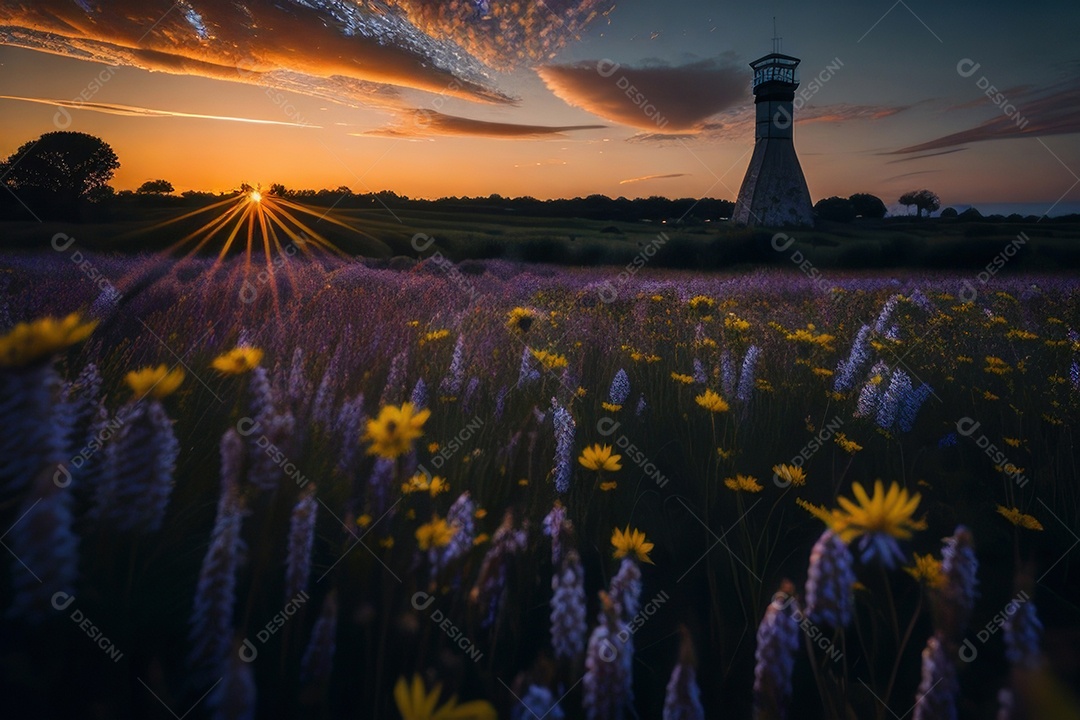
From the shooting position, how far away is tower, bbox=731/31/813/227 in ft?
128

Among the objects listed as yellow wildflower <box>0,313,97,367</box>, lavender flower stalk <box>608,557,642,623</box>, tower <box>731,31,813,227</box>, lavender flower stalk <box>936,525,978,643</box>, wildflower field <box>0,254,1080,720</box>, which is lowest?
wildflower field <box>0,254,1080,720</box>

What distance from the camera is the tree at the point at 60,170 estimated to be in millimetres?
15281

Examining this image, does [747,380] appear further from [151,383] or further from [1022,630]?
[151,383]

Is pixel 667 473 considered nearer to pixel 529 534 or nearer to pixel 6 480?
pixel 529 534

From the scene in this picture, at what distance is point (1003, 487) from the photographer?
2945mm

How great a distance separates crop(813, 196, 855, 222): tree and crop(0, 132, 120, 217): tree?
55685mm

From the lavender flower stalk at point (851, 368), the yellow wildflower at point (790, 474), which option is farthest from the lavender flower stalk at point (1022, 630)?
the lavender flower stalk at point (851, 368)

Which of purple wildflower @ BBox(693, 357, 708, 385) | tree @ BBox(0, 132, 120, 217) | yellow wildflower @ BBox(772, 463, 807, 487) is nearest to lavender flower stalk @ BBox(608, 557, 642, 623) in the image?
yellow wildflower @ BBox(772, 463, 807, 487)

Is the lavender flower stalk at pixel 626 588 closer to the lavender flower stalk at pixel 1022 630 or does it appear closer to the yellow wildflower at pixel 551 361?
the lavender flower stalk at pixel 1022 630

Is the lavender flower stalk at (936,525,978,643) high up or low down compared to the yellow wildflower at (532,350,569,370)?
up

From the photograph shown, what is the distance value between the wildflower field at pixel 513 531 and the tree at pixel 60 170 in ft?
51.4

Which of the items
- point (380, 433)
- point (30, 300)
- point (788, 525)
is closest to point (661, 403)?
point (788, 525)

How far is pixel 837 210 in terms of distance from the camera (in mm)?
54156

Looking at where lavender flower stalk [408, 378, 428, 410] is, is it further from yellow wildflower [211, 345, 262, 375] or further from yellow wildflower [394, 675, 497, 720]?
yellow wildflower [394, 675, 497, 720]
